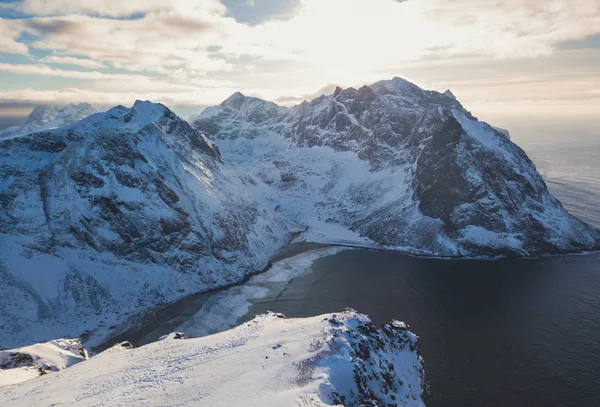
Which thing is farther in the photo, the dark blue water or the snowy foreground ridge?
the dark blue water

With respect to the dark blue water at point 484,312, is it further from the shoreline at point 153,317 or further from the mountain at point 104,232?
the mountain at point 104,232

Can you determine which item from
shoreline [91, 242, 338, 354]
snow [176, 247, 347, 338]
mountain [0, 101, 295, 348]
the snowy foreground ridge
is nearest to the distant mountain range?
mountain [0, 101, 295, 348]

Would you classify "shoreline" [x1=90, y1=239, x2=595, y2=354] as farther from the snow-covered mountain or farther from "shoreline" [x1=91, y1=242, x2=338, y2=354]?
the snow-covered mountain

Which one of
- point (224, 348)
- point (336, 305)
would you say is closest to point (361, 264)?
point (336, 305)

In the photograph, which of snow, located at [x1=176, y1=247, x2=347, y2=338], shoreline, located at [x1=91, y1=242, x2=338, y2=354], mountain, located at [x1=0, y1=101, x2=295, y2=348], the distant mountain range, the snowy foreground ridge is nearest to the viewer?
the snowy foreground ridge

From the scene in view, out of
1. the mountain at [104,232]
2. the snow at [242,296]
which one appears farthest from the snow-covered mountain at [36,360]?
the snow at [242,296]

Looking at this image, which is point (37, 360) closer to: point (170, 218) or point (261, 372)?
point (261, 372)
